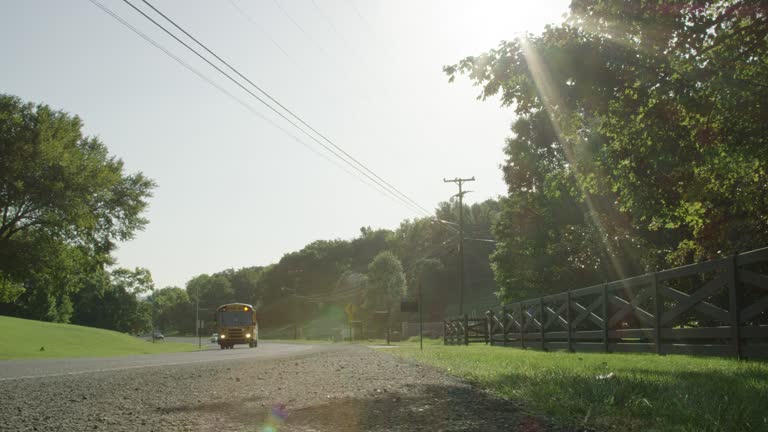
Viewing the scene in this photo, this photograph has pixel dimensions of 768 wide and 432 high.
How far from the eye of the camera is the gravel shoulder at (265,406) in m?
4.98

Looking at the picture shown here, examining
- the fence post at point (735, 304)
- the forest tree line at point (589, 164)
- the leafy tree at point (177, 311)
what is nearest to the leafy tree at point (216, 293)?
the leafy tree at point (177, 311)

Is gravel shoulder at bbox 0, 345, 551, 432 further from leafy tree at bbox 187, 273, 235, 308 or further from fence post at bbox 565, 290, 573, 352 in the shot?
leafy tree at bbox 187, 273, 235, 308

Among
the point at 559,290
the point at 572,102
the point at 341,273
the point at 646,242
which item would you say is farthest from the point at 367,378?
the point at 341,273

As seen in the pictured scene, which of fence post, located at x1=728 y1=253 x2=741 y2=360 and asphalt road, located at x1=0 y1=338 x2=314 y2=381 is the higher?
fence post, located at x1=728 y1=253 x2=741 y2=360

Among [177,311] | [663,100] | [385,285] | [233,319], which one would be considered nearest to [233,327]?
[233,319]

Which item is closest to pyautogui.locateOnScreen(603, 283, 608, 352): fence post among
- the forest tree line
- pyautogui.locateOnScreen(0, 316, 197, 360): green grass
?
the forest tree line

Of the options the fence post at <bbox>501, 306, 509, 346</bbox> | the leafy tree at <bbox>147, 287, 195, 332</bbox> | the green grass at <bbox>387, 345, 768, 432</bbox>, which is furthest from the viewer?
the leafy tree at <bbox>147, 287, 195, 332</bbox>

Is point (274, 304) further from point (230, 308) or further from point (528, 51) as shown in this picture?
point (528, 51)

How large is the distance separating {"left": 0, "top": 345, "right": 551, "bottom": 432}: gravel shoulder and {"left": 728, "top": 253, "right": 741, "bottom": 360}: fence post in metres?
4.50

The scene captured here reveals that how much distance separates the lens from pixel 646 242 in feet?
83.7

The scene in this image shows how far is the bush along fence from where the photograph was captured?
923cm

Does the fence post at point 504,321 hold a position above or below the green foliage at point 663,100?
below

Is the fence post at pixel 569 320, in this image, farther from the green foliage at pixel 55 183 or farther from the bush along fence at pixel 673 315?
the green foliage at pixel 55 183

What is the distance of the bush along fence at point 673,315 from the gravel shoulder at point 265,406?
14.9 feet
